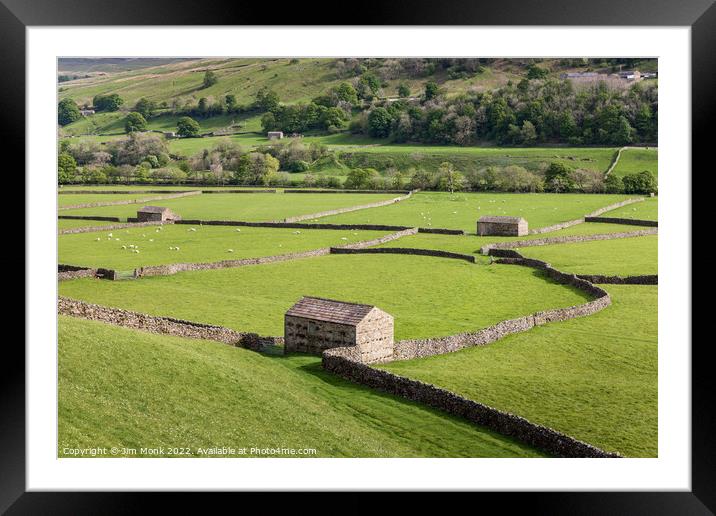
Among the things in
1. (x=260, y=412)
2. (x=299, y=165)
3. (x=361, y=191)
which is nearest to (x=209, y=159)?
(x=299, y=165)

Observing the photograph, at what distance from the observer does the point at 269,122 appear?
91.3 m

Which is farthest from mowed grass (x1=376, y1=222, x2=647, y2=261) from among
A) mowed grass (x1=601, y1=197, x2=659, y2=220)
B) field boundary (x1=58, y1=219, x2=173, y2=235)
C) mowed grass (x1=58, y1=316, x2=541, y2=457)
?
mowed grass (x1=58, y1=316, x2=541, y2=457)

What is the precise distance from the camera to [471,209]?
57.8 m

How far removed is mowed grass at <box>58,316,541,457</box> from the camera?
43.6 feet

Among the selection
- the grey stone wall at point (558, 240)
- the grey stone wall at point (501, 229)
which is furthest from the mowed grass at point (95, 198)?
the grey stone wall at point (558, 240)

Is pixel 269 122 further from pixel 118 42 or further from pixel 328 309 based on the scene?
pixel 118 42

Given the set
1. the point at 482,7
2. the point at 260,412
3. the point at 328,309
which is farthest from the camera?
the point at 328,309

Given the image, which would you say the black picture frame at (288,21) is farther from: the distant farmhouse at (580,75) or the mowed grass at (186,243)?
the distant farmhouse at (580,75)

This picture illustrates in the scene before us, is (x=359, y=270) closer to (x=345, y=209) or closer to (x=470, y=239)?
(x=470, y=239)

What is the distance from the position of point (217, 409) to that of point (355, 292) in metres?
15.3

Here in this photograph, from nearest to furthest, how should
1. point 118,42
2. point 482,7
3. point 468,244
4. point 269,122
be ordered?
point 482,7, point 118,42, point 468,244, point 269,122

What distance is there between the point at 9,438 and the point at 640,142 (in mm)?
64024

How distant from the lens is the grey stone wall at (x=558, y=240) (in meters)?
39.6

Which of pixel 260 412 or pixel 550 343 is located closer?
pixel 260 412
